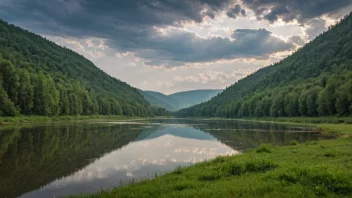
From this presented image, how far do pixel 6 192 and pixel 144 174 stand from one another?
9392 mm

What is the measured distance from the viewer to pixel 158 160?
30.0 metres

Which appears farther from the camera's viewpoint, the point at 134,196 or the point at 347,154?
the point at 347,154

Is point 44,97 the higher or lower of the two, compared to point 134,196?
higher

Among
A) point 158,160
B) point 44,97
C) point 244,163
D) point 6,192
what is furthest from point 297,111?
point 6,192

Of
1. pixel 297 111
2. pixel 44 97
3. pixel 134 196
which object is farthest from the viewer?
pixel 297 111

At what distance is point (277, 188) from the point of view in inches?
505

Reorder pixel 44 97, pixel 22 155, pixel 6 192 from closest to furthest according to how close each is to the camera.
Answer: pixel 6 192 < pixel 22 155 < pixel 44 97

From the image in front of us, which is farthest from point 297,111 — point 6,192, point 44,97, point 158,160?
point 6,192

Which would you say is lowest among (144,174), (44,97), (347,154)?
(144,174)

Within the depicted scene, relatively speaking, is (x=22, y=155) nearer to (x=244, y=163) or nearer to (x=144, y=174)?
(x=144, y=174)

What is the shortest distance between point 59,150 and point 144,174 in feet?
48.0

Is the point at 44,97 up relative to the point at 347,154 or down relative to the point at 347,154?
up

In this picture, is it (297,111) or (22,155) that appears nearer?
(22,155)

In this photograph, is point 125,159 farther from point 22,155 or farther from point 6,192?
point 6,192
